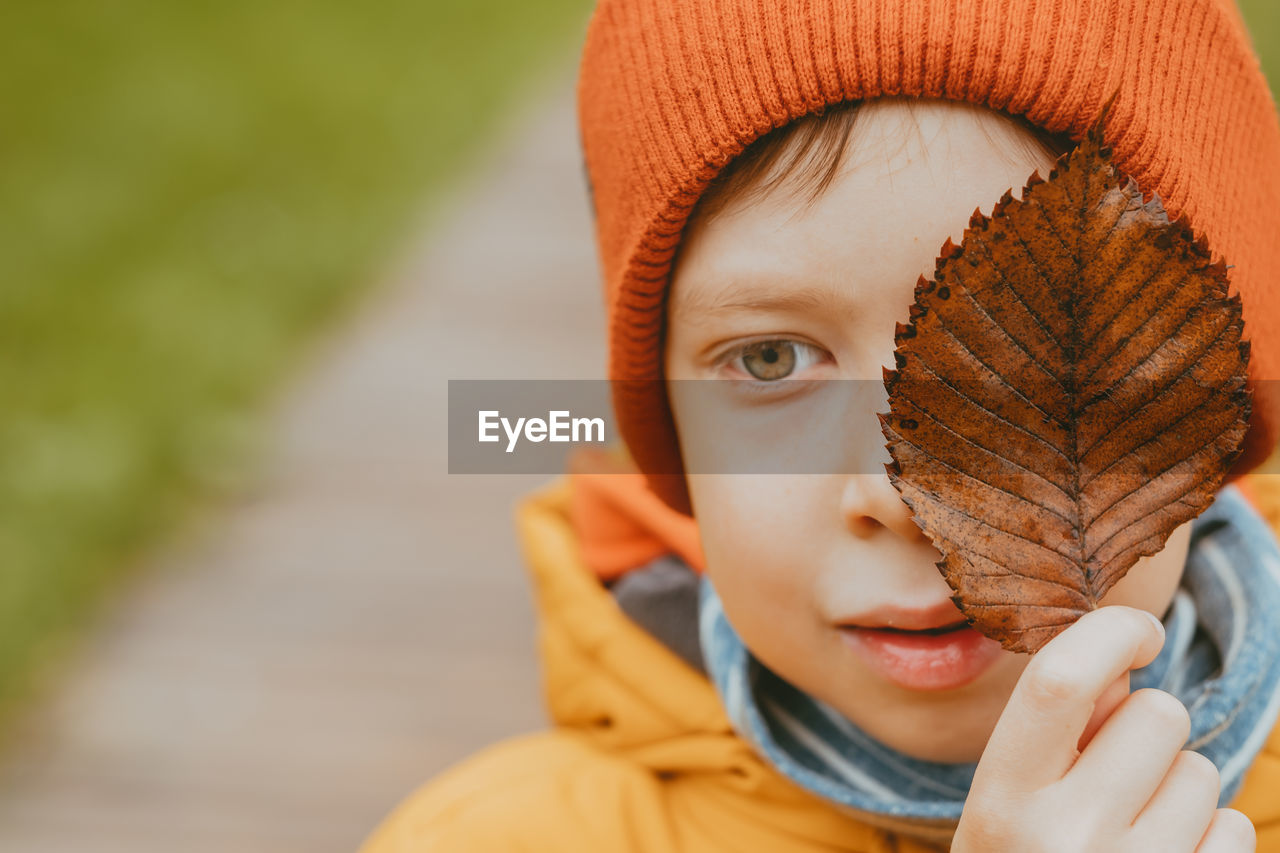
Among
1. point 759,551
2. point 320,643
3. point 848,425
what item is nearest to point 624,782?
point 759,551

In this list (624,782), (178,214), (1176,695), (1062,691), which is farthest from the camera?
(178,214)

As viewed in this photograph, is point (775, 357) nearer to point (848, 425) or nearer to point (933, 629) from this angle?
point (848, 425)

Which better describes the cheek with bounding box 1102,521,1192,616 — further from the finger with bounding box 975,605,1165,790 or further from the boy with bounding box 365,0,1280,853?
the finger with bounding box 975,605,1165,790

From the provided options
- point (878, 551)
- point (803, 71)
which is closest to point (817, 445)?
point (878, 551)

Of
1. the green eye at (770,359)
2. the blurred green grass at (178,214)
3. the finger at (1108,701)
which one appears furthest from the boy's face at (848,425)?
the blurred green grass at (178,214)

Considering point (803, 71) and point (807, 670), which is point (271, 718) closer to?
point (807, 670)

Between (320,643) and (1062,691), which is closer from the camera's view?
(1062,691)

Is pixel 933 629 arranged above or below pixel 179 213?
below

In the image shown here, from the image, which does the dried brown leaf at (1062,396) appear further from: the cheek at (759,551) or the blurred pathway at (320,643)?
the blurred pathway at (320,643)

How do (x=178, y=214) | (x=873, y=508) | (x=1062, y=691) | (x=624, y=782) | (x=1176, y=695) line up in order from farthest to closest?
(x=178, y=214)
(x=624, y=782)
(x=1176, y=695)
(x=873, y=508)
(x=1062, y=691)

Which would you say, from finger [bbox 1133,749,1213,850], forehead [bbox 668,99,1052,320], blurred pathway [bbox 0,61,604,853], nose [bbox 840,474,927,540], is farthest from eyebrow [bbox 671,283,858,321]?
blurred pathway [bbox 0,61,604,853]
